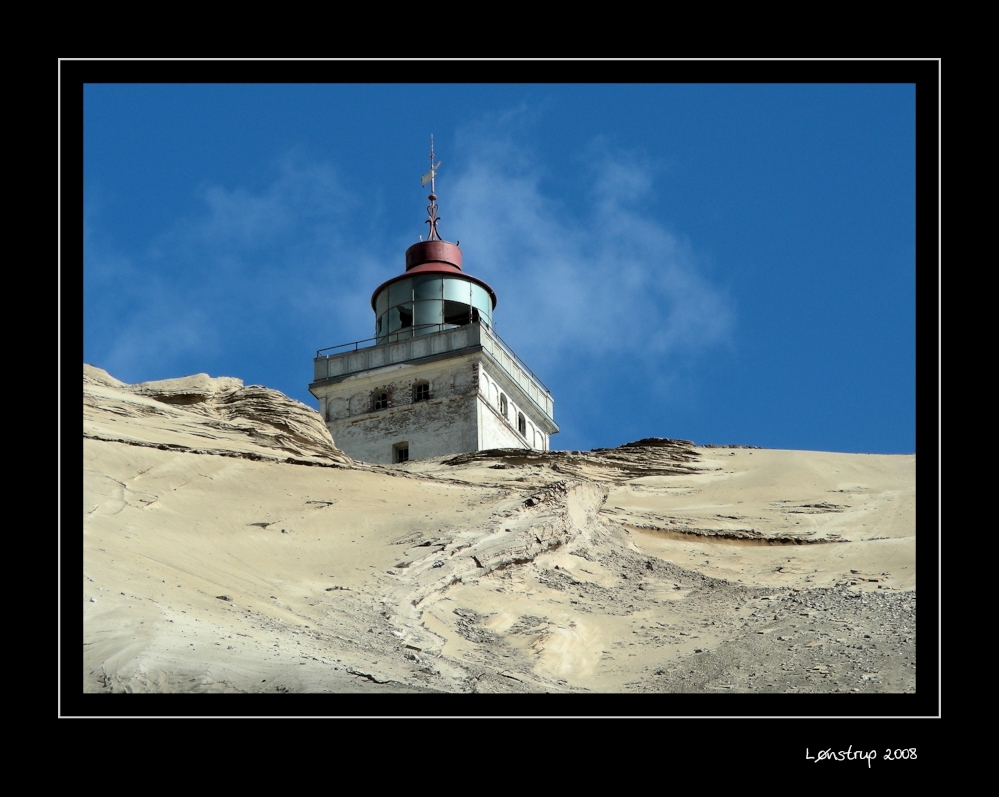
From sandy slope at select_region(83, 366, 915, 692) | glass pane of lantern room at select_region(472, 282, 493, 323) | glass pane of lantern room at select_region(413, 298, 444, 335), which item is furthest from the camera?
glass pane of lantern room at select_region(472, 282, 493, 323)

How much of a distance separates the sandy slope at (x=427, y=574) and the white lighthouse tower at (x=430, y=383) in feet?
67.8

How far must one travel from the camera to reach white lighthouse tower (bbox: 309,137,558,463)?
44.2 m

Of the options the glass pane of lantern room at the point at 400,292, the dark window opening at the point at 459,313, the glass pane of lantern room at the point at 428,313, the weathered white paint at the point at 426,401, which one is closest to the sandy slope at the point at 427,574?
the weathered white paint at the point at 426,401

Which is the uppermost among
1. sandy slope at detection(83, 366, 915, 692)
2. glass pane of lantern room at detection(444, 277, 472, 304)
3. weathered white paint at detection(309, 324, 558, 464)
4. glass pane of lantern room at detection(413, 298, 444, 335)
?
glass pane of lantern room at detection(444, 277, 472, 304)

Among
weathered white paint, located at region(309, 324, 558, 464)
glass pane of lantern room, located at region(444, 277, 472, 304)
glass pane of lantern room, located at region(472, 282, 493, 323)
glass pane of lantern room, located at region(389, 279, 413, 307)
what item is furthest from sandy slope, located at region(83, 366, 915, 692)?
glass pane of lantern room, located at region(389, 279, 413, 307)

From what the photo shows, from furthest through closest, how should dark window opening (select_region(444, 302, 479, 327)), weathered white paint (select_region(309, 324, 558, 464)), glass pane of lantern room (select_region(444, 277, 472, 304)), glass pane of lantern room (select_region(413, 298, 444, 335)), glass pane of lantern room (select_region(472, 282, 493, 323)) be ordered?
glass pane of lantern room (select_region(472, 282, 493, 323))
glass pane of lantern room (select_region(444, 277, 472, 304))
dark window opening (select_region(444, 302, 479, 327))
glass pane of lantern room (select_region(413, 298, 444, 335))
weathered white paint (select_region(309, 324, 558, 464))

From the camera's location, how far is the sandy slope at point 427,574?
36.7 ft

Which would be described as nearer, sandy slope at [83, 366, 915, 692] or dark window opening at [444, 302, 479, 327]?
sandy slope at [83, 366, 915, 692]

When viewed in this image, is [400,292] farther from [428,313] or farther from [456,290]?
[456,290]

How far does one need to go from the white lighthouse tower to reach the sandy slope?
814 inches

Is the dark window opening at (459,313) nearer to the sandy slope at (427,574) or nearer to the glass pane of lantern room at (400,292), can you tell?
the glass pane of lantern room at (400,292)

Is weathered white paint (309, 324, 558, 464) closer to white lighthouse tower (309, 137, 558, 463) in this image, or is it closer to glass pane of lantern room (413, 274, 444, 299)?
white lighthouse tower (309, 137, 558, 463)

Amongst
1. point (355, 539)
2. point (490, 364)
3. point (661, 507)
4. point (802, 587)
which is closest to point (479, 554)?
point (355, 539)

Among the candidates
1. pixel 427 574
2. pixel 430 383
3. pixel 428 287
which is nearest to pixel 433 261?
pixel 428 287
